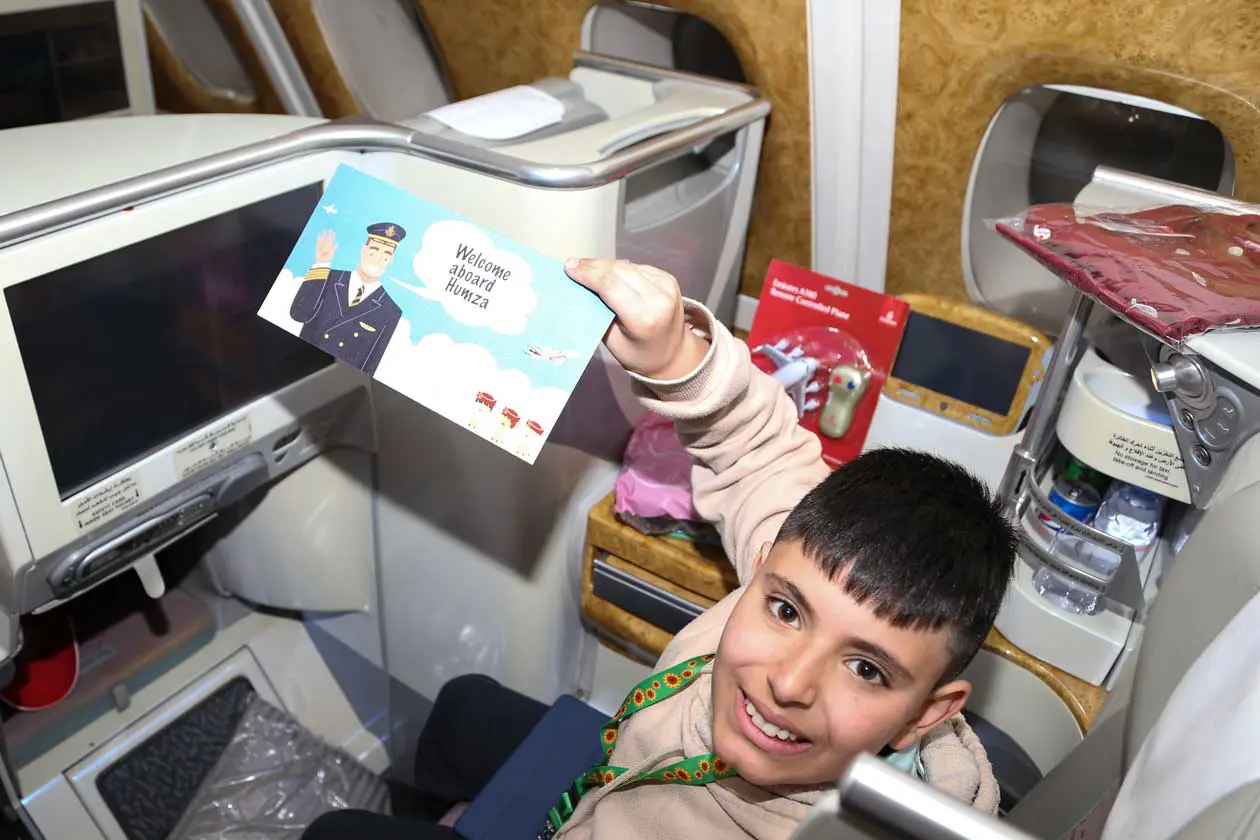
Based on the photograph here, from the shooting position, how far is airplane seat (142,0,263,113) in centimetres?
197

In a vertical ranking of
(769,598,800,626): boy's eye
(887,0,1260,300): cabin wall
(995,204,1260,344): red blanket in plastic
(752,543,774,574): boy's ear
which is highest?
(887,0,1260,300): cabin wall

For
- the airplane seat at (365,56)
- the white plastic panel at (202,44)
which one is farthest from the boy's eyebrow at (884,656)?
the white plastic panel at (202,44)

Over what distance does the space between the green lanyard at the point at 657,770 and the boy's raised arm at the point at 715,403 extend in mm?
126

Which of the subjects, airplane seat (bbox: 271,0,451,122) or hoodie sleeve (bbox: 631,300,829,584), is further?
airplane seat (bbox: 271,0,451,122)

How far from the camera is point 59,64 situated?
1.47 m

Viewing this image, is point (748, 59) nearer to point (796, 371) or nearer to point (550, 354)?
point (796, 371)

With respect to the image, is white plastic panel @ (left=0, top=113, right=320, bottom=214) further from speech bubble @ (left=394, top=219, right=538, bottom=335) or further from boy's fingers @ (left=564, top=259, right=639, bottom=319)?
boy's fingers @ (left=564, top=259, right=639, bottom=319)

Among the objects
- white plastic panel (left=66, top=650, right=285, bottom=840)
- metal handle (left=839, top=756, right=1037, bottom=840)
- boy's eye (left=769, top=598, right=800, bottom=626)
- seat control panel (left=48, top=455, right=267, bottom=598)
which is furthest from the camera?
white plastic panel (left=66, top=650, right=285, bottom=840)

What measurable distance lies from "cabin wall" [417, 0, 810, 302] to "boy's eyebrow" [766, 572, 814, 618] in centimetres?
83

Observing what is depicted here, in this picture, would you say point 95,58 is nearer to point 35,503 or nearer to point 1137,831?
point 35,503

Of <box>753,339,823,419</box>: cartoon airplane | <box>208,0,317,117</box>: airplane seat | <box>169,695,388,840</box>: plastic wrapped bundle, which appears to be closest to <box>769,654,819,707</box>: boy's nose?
<box>753,339,823,419</box>: cartoon airplane

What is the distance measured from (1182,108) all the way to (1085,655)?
63cm

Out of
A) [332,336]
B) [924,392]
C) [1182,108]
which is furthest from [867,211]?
[332,336]

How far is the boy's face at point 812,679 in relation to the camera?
2.29 ft
